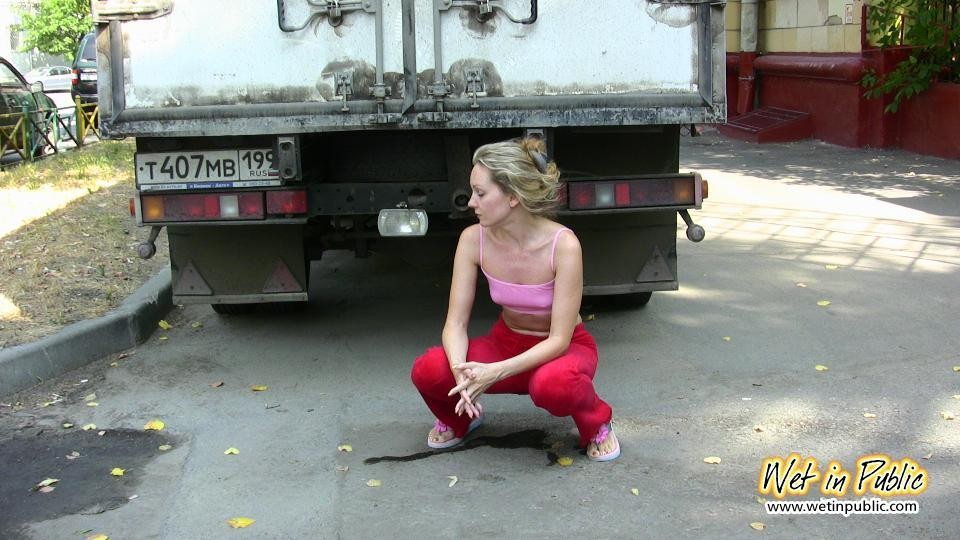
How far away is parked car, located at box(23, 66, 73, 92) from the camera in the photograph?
40894mm

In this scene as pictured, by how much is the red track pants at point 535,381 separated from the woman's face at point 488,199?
0.51m

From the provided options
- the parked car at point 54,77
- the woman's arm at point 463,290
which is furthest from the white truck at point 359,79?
the parked car at point 54,77

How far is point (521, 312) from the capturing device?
4.36 meters

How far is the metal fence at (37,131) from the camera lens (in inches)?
576

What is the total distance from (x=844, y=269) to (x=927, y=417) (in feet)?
10.3

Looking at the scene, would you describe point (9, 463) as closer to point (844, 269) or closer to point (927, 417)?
point (927, 417)

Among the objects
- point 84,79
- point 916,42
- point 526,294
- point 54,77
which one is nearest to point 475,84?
point 526,294

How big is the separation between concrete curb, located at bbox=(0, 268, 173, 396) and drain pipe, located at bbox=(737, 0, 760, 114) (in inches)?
543

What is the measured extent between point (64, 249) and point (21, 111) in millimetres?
8024

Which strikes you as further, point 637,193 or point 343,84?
point 637,193

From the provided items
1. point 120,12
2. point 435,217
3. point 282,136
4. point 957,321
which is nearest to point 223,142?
point 282,136

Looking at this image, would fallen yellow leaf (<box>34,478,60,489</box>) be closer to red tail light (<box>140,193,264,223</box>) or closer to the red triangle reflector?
red tail light (<box>140,193,264,223</box>)

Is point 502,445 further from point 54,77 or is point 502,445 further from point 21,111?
point 54,77

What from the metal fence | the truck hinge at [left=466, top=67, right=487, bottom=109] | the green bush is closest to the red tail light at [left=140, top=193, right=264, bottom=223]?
the truck hinge at [left=466, top=67, right=487, bottom=109]
